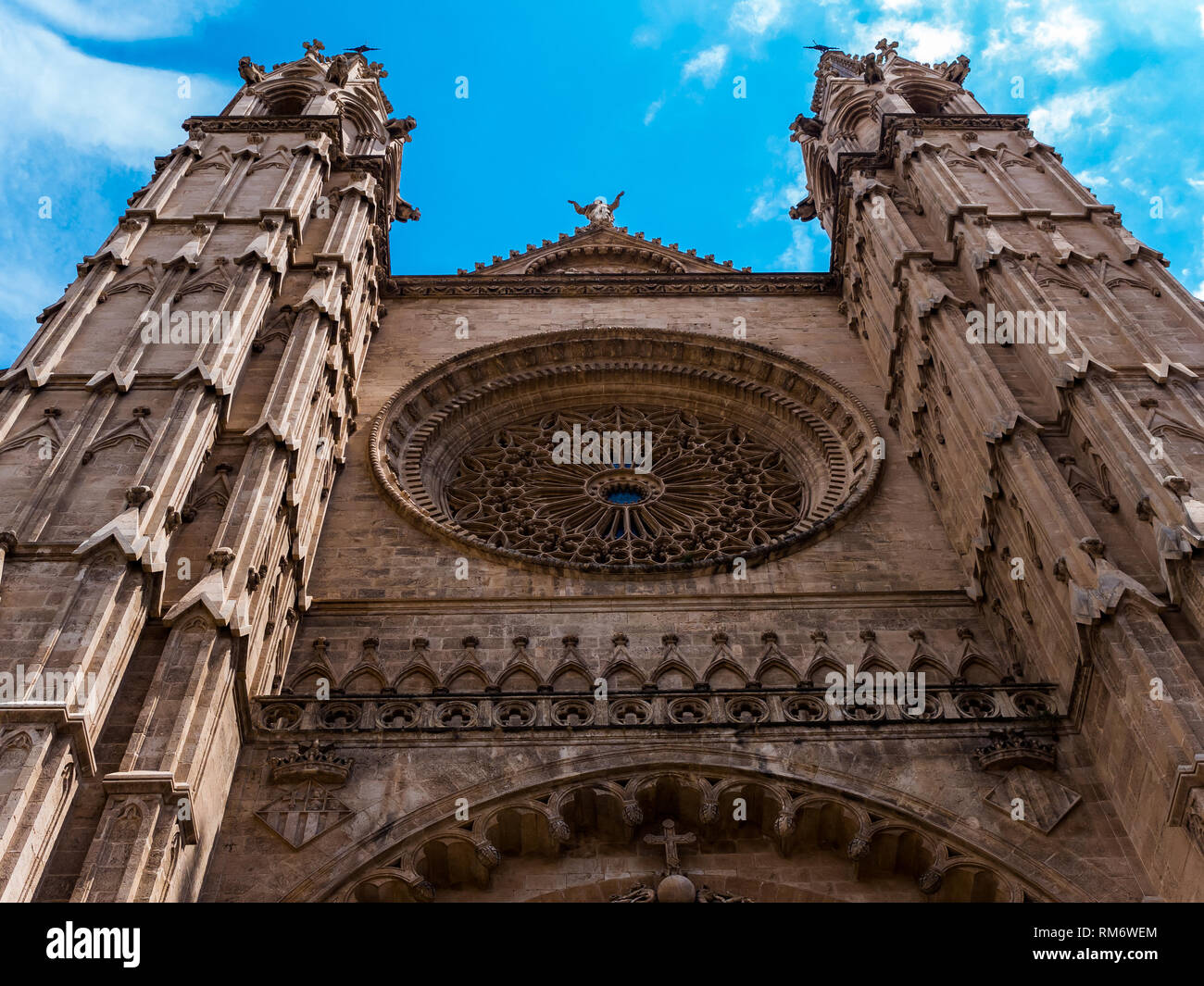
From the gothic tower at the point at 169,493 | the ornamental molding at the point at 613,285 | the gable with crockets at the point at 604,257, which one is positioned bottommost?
the gothic tower at the point at 169,493

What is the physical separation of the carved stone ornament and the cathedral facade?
71 mm

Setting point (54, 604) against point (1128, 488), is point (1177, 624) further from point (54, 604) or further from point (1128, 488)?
point (54, 604)

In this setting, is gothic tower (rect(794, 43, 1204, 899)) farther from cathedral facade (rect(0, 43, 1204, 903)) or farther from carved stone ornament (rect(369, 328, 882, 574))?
carved stone ornament (rect(369, 328, 882, 574))

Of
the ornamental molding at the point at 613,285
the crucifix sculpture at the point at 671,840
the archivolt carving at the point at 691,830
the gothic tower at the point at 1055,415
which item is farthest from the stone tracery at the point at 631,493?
the crucifix sculpture at the point at 671,840

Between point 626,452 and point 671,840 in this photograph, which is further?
point 626,452

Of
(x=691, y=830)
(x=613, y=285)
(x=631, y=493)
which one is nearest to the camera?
(x=691, y=830)

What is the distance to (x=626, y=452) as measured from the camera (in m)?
18.7

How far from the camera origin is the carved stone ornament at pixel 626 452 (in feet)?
52.6

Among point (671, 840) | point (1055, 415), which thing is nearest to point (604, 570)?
point (671, 840)

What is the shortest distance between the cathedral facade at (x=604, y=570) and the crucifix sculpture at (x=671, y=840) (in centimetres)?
3

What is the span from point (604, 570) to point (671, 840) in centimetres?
428

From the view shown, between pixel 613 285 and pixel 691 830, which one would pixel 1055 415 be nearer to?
pixel 691 830

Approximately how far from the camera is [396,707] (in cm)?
1164

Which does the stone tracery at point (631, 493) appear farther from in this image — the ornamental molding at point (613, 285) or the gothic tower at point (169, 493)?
the ornamental molding at point (613, 285)
